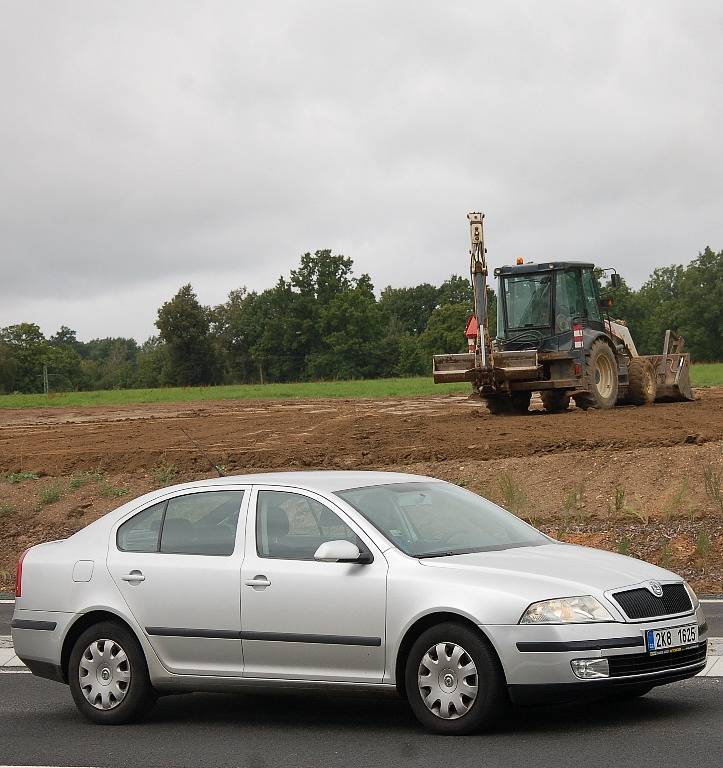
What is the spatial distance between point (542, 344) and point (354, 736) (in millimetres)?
21654

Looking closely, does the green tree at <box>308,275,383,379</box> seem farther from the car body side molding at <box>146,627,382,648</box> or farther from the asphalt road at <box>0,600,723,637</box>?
the car body side molding at <box>146,627,382,648</box>

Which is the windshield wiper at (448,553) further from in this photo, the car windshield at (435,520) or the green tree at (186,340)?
the green tree at (186,340)

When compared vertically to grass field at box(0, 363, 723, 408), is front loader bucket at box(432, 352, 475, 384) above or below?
above

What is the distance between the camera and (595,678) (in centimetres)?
719

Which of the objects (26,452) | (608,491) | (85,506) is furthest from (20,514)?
(608,491)

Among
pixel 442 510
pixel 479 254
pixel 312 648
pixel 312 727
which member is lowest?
pixel 312 727

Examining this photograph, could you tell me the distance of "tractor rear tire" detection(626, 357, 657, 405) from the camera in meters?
30.4

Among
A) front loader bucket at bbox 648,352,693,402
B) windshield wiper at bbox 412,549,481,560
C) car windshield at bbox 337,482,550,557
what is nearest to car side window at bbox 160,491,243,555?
car windshield at bbox 337,482,550,557

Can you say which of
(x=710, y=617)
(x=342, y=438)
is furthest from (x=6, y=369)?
(x=710, y=617)

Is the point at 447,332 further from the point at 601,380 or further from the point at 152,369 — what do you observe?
the point at 601,380

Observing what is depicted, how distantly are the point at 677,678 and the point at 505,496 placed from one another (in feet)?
39.1

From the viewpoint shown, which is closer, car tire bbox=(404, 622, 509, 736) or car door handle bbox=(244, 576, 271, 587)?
car tire bbox=(404, 622, 509, 736)

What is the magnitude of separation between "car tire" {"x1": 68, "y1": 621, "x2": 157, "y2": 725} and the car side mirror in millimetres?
1477

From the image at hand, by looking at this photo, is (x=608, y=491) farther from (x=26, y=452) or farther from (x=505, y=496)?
(x=26, y=452)
